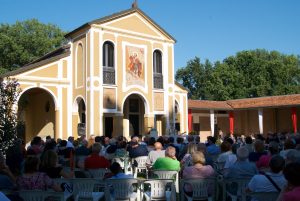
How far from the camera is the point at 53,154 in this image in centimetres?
630

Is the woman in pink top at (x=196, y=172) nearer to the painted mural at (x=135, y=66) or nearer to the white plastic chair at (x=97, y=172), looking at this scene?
the white plastic chair at (x=97, y=172)

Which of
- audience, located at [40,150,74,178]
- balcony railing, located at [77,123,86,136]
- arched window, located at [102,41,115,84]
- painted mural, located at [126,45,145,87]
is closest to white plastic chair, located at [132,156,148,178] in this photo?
audience, located at [40,150,74,178]

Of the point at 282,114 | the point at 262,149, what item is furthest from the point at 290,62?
the point at 262,149

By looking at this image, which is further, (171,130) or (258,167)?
(171,130)

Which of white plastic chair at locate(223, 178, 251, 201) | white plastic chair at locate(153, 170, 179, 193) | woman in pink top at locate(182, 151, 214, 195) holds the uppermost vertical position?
woman in pink top at locate(182, 151, 214, 195)

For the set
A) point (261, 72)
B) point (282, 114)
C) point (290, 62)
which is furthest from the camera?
point (290, 62)

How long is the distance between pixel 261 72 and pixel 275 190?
1855 inches

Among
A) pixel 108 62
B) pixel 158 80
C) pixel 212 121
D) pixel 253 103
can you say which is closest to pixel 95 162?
pixel 108 62

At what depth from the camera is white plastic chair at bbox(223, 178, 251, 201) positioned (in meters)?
6.54

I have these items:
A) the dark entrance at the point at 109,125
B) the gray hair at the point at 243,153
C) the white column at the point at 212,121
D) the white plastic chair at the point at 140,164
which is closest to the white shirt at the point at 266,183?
the gray hair at the point at 243,153

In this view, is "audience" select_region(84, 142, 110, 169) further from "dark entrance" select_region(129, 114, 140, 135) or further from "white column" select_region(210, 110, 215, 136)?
"white column" select_region(210, 110, 215, 136)

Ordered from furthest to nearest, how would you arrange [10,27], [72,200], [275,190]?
[10,27] < [72,200] < [275,190]

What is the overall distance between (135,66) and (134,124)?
423 cm

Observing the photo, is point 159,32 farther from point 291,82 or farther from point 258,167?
point 291,82
